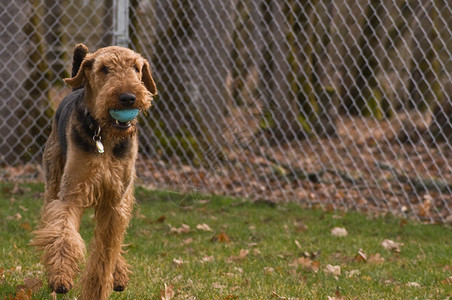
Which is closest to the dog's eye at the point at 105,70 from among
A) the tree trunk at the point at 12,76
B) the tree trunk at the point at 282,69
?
the tree trunk at the point at 282,69

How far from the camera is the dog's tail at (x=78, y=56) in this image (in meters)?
3.62

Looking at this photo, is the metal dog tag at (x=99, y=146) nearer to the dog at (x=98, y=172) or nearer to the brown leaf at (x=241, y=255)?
the dog at (x=98, y=172)

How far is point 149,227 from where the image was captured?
5.53 metres

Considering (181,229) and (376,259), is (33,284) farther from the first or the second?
(376,259)

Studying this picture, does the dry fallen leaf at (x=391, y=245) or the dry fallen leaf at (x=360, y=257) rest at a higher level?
the dry fallen leaf at (x=360, y=257)

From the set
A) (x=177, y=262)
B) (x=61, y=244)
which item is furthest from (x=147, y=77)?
(x=177, y=262)

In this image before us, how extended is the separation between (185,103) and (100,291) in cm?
393

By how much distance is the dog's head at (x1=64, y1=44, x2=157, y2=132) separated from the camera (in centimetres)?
302

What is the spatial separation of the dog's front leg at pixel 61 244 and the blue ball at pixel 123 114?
1.62 ft

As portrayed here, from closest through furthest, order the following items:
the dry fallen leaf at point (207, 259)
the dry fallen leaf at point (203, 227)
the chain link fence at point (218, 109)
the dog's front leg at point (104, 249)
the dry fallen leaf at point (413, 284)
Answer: the dog's front leg at point (104, 249) < the dry fallen leaf at point (413, 284) < the dry fallen leaf at point (207, 259) < the dry fallen leaf at point (203, 227) < the chain link fence at point (218, 109)

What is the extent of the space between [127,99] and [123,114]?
9cm

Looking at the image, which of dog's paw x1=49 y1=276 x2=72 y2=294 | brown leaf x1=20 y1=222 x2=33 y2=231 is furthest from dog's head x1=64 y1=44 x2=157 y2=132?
brown leaf x1=20 y1=222 x2=33 y2=231

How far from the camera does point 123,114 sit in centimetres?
304

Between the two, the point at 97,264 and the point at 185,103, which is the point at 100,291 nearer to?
the point at 97,264
